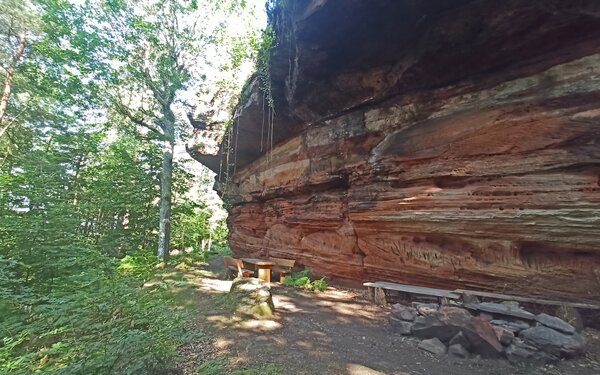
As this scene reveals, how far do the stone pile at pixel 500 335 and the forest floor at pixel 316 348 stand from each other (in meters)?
0.16

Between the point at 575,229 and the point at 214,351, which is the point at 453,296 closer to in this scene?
the point at 575,229

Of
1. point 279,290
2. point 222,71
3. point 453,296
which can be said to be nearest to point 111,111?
point 222,71

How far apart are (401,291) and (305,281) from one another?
3.14 m

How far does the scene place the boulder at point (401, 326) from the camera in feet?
17.3

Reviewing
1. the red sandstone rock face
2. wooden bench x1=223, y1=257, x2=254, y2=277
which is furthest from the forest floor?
wooden bench x1=223, y1=257, x2=254, y2=277

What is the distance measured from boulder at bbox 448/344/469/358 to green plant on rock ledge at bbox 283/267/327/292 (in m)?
4.80

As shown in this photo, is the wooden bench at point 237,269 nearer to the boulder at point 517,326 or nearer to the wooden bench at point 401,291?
the wooden bench at point 401,291

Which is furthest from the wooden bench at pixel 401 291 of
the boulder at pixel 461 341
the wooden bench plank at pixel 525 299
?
the boulder at pixel 461 341

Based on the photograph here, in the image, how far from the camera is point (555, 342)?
14.1ft

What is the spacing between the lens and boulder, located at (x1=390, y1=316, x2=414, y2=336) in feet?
17.3

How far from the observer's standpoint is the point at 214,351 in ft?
14.5

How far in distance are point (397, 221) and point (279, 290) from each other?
13.7 feet

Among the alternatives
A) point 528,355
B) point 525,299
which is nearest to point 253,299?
point 528,355

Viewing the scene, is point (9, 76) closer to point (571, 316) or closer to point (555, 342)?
point (555, 342)
